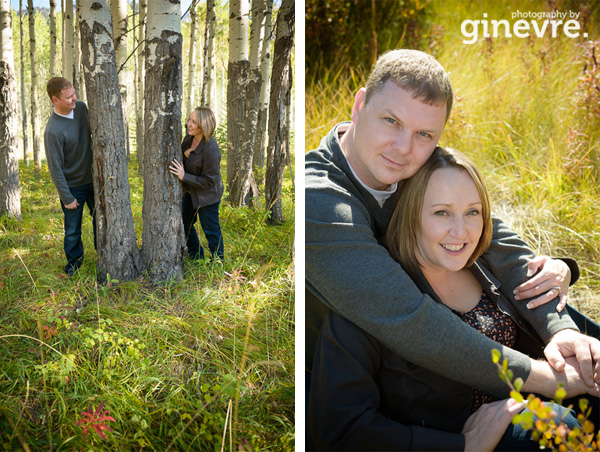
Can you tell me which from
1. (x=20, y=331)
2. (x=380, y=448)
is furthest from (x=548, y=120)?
(x=20, y=331)

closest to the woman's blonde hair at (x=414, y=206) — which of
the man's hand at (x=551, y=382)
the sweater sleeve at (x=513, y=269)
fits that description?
the sweater sleeve at (x=513, y=269)

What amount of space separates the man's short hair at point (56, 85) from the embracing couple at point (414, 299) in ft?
2.55

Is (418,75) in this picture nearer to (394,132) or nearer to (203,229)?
(394,132)

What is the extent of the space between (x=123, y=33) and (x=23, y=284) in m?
0.92

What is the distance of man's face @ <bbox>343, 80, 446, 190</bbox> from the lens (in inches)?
50.0

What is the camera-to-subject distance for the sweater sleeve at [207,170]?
1765mm

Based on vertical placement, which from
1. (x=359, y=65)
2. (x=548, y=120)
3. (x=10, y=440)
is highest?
(x=359, y=65)

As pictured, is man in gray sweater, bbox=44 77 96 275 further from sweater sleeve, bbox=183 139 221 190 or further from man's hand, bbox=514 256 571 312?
man's hand, bbox=514 256 571 312

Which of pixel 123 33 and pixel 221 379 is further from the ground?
pixel 123 33

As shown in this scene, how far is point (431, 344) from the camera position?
120 centimetres

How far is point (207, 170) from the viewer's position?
5.87 ft

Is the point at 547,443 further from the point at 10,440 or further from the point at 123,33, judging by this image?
the point at 123,33

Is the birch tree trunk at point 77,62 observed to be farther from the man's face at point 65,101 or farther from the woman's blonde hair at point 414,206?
the woman's blonde hair at point 414,206

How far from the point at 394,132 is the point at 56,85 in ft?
3.36
